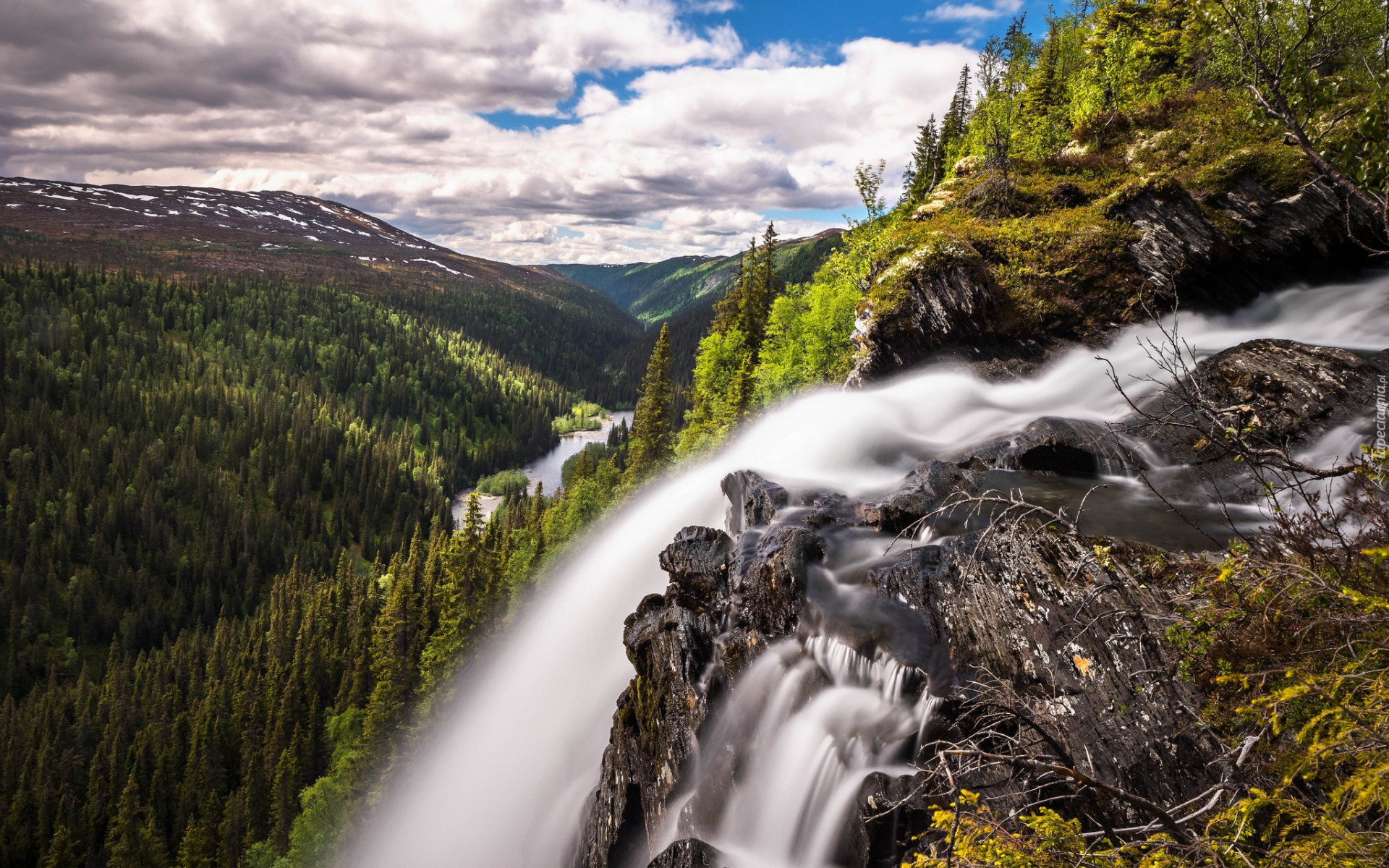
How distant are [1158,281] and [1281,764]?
25534 mm

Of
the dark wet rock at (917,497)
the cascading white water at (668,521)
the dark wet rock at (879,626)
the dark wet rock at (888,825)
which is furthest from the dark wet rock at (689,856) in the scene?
the dark wet rock at (917,497)

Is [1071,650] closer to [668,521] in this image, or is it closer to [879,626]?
[879,626]

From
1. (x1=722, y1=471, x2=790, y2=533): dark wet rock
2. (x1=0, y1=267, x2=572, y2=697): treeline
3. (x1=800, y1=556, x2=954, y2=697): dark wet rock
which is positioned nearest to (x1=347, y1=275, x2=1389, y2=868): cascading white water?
(x1=800, y1=556, x2=954, y2=697): dark wet rock

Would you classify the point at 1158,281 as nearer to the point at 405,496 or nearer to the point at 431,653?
the point at 431,653

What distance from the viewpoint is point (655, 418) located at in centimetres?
5431

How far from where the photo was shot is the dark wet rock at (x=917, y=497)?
16.4 meters

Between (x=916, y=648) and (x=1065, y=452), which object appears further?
(x=1065, y=452)

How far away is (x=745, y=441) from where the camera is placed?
33.5 metres

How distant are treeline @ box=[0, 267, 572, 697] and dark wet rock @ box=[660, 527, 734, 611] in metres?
118

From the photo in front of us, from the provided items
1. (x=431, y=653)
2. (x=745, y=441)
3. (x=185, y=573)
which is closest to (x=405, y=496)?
(x=185, y=573)

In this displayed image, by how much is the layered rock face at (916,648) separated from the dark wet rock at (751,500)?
89mm

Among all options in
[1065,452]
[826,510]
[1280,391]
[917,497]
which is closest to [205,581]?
[826,510]

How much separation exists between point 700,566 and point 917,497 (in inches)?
244

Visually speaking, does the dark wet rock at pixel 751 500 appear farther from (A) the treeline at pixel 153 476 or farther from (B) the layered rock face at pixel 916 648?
(A) the treeline at pixel 153 476
